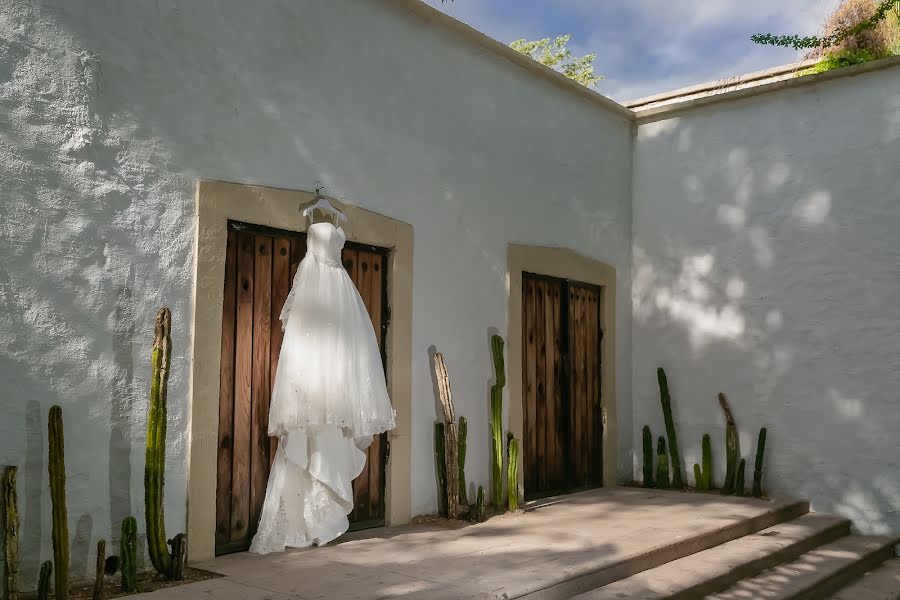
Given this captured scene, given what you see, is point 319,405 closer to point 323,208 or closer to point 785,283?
point 323,208

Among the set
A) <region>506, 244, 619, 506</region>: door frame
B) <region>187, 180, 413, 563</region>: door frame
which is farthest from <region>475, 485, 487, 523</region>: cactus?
<region>187, 180, 413, 563</region>: door frame

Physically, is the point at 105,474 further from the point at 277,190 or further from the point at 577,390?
the point at 577,390

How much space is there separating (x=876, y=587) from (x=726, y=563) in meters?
Answer: 1.20

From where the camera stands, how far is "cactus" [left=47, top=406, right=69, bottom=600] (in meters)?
3.03

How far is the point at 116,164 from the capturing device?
356cm

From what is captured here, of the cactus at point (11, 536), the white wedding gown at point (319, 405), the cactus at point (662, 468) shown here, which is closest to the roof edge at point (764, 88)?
the cactus at point (662, 468)

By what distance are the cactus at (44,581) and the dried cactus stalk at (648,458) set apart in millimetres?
4971

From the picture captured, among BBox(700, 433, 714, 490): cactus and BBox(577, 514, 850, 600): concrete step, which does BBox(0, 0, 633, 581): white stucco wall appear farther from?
BBox(700, 433, 714, 490): cactus

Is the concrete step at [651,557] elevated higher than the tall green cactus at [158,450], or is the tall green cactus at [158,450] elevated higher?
the tall green cactus at [158,450]

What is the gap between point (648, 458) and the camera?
6.75m

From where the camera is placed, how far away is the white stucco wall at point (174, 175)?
3.27 meters

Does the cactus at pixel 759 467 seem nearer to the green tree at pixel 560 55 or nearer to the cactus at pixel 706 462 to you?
the cactus at pixel 706 462

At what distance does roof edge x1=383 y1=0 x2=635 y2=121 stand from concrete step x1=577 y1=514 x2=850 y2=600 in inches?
149

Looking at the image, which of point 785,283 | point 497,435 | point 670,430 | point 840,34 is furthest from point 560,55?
point 497,435
